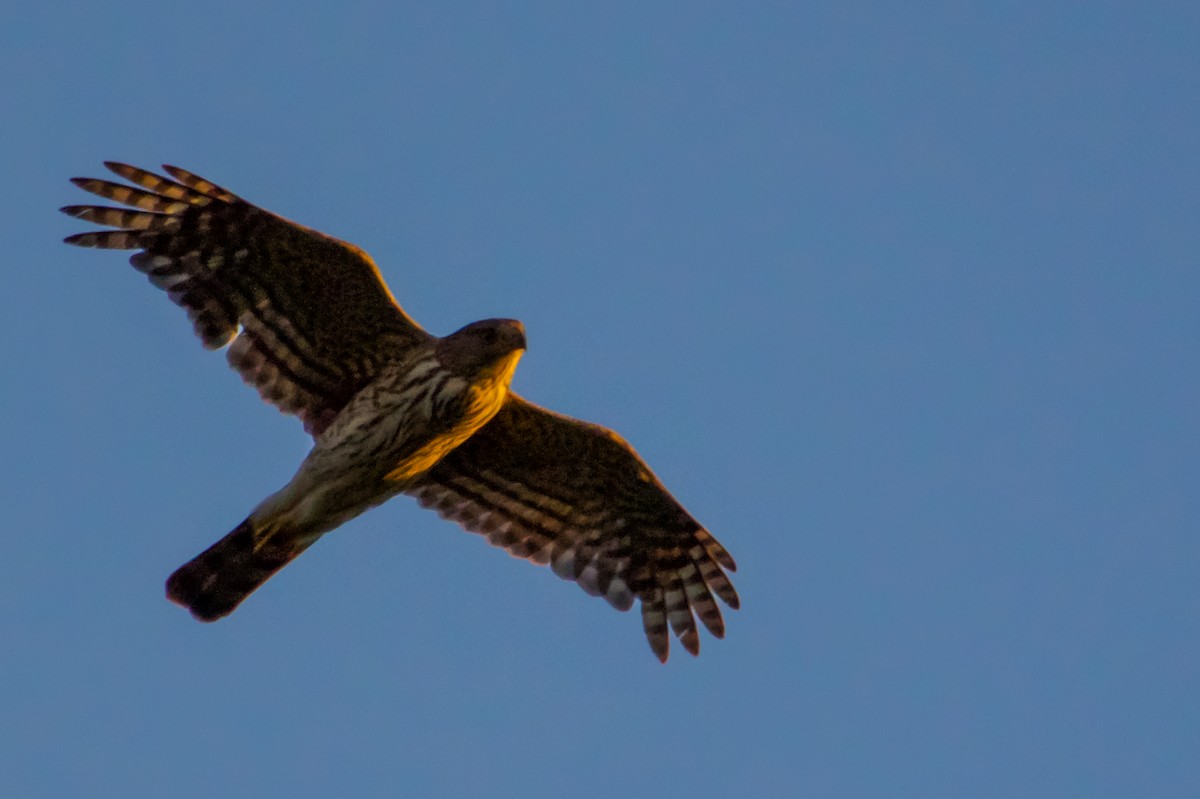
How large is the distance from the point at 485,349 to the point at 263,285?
148 cm

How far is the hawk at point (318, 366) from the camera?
11406 millimetres

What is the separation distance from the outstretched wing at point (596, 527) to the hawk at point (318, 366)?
9 cm

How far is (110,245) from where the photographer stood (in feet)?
37.9

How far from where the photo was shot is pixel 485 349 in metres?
11.3

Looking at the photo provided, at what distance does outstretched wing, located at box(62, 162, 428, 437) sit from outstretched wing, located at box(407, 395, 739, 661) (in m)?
1.04

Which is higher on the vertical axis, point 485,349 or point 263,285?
point 485,349

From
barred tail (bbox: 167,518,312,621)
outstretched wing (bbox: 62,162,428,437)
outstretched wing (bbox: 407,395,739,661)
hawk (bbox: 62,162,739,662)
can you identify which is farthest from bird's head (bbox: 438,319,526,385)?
barred tail (bbox: 167,518,312,621)

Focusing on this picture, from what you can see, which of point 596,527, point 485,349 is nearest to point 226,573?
point 485,349

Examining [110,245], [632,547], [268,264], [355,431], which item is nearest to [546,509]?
[632,547]

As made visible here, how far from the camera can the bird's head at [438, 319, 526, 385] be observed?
37.1 ft

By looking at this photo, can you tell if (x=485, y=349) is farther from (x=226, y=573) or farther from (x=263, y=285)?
(x=226, y=573)

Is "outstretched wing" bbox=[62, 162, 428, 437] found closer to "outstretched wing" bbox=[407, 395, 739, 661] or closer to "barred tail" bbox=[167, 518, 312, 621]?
"barred tail" bbox=[167, 518, 312, 621]

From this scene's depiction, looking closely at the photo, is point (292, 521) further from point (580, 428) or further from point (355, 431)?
point (580, 428)

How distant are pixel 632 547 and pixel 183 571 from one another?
2.96m
